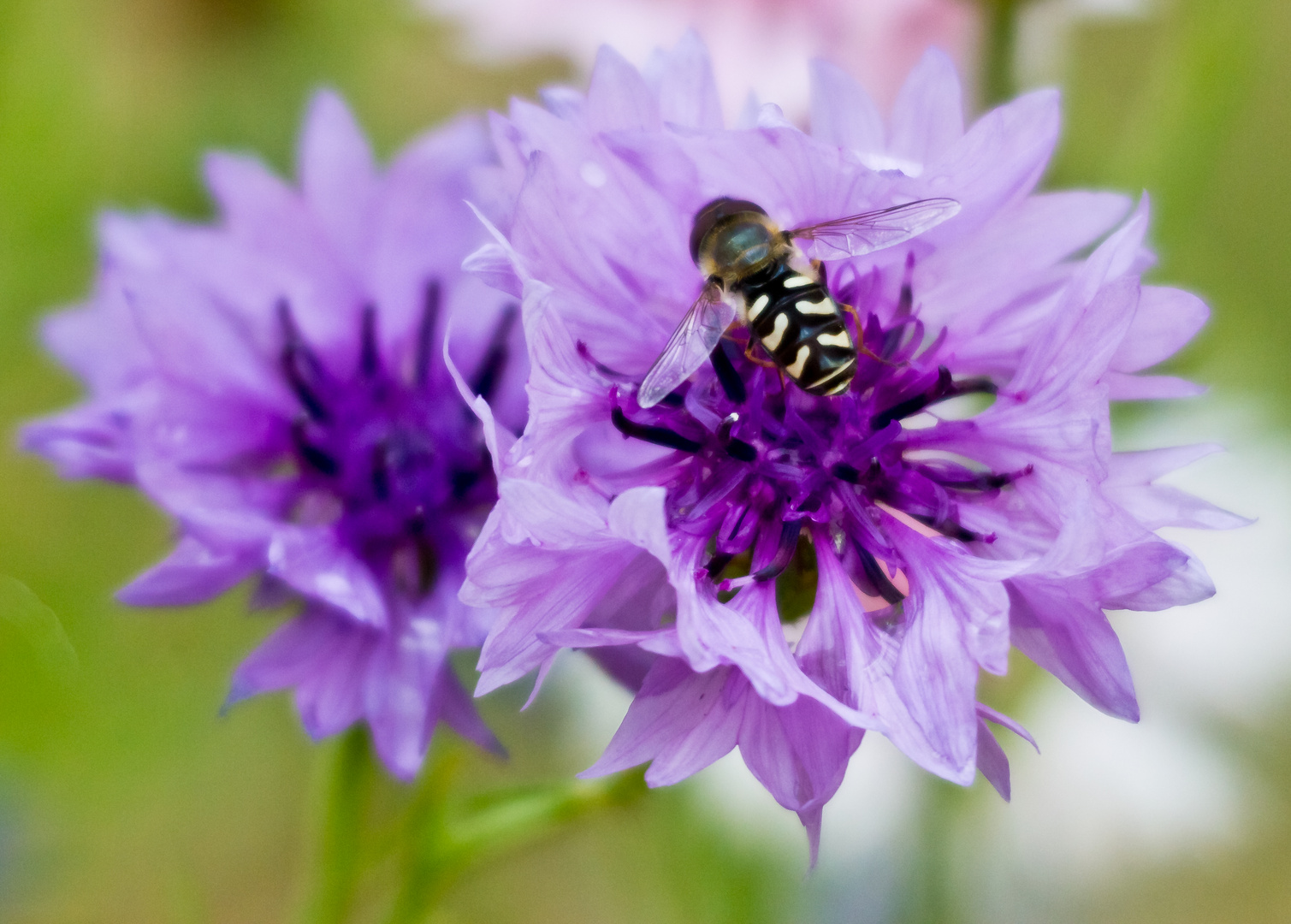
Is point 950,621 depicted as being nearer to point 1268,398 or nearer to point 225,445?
point 225,445

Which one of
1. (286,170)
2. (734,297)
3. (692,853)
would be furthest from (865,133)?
(286,170)

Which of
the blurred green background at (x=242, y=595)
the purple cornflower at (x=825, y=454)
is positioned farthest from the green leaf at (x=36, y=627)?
the purple cornflower at (x=825, y=454)

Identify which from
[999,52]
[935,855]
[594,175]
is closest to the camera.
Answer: [594,175]

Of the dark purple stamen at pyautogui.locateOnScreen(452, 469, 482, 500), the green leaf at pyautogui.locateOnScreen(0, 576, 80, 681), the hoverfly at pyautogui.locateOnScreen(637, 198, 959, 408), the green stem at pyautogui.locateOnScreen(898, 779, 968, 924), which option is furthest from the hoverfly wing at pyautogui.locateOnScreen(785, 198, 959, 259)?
the green leaf at pyautogui.locateOnScreen(0, 576, 80, 681)

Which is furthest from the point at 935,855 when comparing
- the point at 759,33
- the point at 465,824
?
the point at 759,33

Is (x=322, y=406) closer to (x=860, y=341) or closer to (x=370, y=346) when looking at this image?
(x=370, y=346)

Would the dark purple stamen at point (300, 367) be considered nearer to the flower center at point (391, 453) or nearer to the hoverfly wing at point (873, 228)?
the flower center at point (391, 453)
